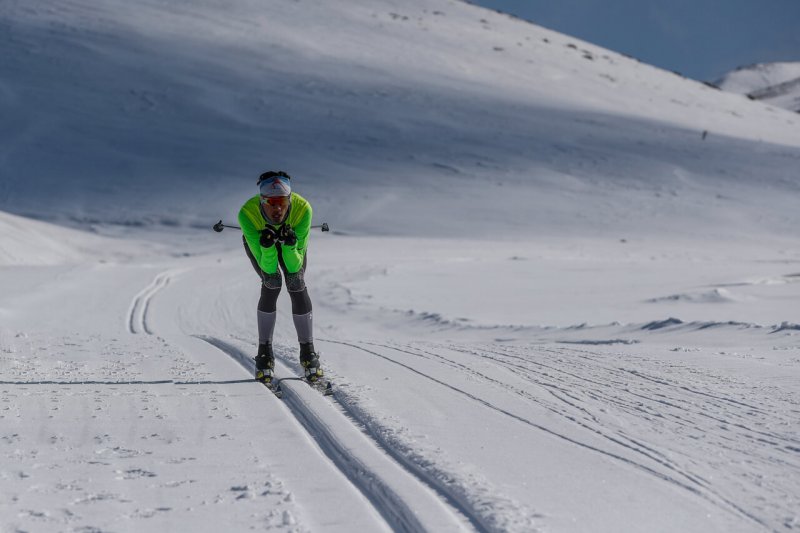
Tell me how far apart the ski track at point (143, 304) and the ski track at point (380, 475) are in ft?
24.1

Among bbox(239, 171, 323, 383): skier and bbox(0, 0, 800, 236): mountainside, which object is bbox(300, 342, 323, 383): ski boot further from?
bbox(0, 0, 800, 236): mountainside

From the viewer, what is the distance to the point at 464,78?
59.7m

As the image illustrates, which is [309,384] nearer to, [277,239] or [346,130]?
[277,239]

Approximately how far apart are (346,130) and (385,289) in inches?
1200

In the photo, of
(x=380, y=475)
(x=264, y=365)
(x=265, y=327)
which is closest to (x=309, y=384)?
(x=264, y=365)

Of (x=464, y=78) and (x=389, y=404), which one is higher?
(x=464, y=78)

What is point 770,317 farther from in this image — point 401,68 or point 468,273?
point 401,68

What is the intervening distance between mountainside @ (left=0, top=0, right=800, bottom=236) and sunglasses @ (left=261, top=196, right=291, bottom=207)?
29.9 meters

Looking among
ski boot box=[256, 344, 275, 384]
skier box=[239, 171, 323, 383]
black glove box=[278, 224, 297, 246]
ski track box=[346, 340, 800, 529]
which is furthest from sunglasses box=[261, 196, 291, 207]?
ski track box=[346, 340, 800, 529]

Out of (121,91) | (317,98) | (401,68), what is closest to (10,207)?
(121,91)

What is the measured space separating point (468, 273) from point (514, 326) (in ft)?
29.0

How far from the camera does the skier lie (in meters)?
6.34

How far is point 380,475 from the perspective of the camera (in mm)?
3930

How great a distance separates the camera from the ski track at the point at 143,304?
43.3ft
